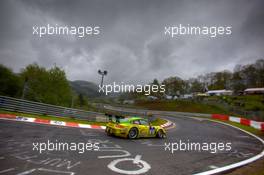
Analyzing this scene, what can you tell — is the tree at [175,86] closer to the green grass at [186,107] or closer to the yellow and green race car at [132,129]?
the green grass at [186,107]

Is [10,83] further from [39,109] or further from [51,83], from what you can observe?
[39,109]

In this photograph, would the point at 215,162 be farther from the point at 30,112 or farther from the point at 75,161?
the point at 30,112

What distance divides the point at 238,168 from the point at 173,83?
372ft

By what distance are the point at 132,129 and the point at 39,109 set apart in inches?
354

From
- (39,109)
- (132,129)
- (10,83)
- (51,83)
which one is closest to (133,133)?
(132,129)

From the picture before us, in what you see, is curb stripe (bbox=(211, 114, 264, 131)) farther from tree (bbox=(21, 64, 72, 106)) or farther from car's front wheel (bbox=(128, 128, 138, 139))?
tree (bbox=(21, 64, 72, 106))

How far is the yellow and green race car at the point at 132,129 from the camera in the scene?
34.7 feet

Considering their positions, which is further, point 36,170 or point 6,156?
point 6,156

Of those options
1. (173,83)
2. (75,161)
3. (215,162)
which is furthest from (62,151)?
(173,83)

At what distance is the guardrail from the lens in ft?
48.0

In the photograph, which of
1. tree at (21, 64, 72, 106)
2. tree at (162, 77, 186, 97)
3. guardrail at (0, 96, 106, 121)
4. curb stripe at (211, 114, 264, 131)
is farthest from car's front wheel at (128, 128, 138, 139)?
tree at (162, 77, 186, 97)

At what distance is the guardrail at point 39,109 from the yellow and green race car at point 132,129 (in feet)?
23.1

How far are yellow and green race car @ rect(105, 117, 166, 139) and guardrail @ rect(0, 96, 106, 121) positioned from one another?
703cm

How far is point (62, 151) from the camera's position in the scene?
267 inches
